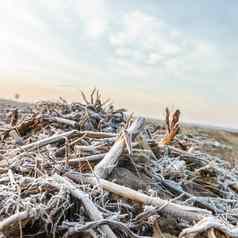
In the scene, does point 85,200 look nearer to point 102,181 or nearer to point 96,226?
point 96,226

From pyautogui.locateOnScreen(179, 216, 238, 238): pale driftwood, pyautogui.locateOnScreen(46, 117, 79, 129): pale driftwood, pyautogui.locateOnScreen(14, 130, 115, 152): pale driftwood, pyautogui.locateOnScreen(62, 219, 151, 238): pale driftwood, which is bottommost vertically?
pyautogui.locateOnScreen(62, 219, 151, 238): pale driftwood

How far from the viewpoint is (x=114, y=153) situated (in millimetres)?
3525

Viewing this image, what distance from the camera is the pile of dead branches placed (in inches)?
105

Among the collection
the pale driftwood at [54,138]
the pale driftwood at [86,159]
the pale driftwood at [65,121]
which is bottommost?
the pale driftwood at [86,159]

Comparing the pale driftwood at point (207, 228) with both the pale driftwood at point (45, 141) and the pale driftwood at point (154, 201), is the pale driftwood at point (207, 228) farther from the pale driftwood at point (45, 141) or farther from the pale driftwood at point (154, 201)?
the pale driftwood at point (45, 141)

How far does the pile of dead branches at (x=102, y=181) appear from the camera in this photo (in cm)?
268

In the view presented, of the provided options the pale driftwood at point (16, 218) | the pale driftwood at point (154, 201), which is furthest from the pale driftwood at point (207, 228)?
the pale driftwood at point (16, 218)

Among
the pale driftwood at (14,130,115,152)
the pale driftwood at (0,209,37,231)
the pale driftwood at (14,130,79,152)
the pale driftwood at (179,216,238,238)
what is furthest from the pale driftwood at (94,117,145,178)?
the pale driftwood at (179,216,238,238)

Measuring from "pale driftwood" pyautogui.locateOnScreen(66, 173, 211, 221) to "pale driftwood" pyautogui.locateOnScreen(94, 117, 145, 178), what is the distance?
155 mm

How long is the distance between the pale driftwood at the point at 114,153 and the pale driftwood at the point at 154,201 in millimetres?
155

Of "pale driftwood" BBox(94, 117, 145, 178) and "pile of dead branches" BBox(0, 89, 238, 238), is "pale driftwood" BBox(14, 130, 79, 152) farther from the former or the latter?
"pale driftwood" BBox(94, 117, 145, 178)

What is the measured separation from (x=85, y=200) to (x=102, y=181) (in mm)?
331

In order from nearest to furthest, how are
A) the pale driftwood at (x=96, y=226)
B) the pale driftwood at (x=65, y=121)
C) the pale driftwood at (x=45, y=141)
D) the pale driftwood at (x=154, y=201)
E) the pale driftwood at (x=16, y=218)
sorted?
the pale driftwood at (x=16, y=218), the pale driftwood at (x=96, y=226), the pale driftwood at (x=154, y=201), the pale driftwood at (x=45, y=141), the pale driftwood at (x=65, y=121)

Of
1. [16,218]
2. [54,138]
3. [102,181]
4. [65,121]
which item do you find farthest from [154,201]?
[65,121]
